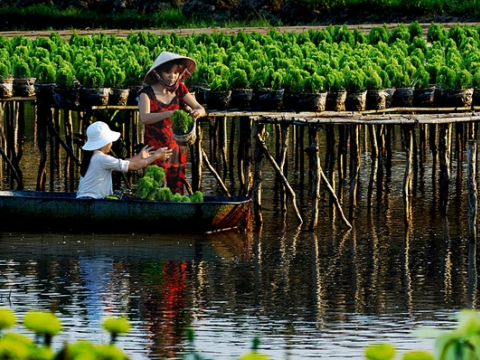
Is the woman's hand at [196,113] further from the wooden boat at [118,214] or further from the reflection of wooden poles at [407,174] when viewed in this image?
the reflection of wooden poles at [407,174]

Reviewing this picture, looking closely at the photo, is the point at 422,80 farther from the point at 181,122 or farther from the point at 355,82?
the point at 181,122

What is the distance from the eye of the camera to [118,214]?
16.3m

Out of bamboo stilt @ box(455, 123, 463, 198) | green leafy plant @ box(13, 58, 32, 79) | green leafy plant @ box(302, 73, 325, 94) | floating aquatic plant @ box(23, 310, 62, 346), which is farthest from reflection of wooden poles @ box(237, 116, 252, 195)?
floating aquatic plant @ box(23, 310, 62, 346)

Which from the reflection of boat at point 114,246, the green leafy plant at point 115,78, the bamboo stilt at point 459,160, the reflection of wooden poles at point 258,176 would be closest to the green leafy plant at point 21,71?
the green leafy plant at point 115,78

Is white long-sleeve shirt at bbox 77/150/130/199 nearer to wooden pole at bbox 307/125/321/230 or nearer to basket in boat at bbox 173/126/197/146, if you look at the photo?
basket in boat at bbox 173/126/197/146

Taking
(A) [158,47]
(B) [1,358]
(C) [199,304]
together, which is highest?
(A) [158,47]

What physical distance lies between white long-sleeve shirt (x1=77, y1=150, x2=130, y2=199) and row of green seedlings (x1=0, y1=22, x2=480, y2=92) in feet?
10.8

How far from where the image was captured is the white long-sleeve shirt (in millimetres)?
15969

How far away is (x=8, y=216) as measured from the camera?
16734 millimetres

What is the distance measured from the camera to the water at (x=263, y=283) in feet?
37.6

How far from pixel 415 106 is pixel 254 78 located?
7.94ft

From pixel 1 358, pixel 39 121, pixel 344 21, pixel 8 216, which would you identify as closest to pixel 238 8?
pixel 344 21

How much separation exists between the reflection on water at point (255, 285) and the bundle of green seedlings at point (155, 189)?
51 centimetres

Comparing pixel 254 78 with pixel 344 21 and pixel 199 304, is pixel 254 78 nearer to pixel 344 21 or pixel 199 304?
pixel 199 304
